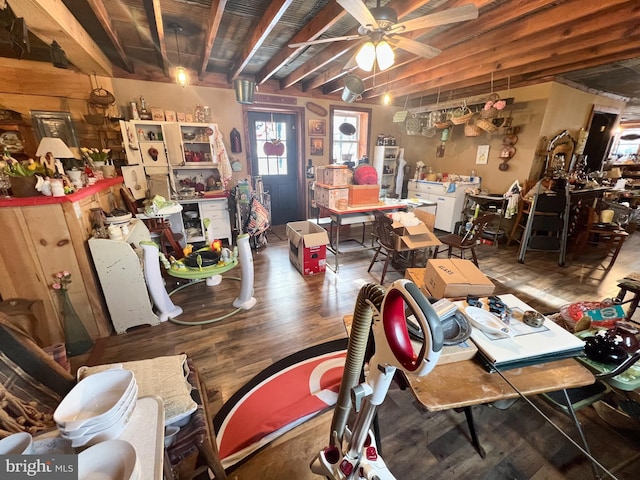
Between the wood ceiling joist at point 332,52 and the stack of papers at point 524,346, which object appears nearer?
the stack of papers at point 524,346

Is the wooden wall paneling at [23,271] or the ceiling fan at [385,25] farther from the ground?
the ceiling fan at [385,25]

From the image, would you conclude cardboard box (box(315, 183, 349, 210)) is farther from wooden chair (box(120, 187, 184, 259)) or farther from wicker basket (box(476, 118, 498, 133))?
wicker basket (box(476, 118, 498, 133))

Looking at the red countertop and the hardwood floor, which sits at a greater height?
the red countertop

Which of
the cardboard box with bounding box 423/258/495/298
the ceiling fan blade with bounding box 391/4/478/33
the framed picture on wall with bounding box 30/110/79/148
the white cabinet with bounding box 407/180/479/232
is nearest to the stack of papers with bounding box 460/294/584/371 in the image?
the cardboard box with bounding box 423/258/495/298

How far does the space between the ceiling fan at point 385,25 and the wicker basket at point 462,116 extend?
243 cm

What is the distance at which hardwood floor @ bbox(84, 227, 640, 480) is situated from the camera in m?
1.32

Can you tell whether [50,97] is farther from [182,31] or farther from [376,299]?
[376,299]

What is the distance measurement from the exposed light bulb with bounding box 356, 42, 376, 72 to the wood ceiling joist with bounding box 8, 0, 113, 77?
2.21 m

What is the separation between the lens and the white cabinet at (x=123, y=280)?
2.02 metres

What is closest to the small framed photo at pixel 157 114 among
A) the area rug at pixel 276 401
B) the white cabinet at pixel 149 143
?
the white cabinet at pixel 149 143

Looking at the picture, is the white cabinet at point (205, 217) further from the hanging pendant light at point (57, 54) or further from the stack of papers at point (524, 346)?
the stack of papers at point (524, 346)

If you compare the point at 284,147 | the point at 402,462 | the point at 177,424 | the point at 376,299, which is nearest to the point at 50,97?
the point at 284,147

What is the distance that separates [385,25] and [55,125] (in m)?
4.14

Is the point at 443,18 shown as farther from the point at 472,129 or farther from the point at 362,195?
the point at 472,129
